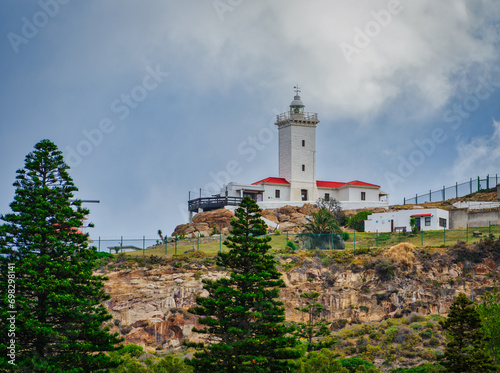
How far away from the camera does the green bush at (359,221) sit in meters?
60.7

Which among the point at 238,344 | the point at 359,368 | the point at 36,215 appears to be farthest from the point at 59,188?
the point at 359,368

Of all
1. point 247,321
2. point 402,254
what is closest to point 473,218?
point 402,254

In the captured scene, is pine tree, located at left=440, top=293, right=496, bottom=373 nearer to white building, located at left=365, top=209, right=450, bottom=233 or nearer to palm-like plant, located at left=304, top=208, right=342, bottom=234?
palm-like plant, located at left=304, top=208, right=342, bottom=234

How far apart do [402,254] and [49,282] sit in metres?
27.9

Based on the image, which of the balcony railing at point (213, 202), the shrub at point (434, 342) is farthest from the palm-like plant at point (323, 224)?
the shrub at point (434, 342)

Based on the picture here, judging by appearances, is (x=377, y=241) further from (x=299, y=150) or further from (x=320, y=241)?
(x=299, y=150)

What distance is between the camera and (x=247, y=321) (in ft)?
95.8

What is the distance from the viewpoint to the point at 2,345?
2488 centimetres

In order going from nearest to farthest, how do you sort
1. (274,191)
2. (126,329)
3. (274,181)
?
(126,329) → (274,191) → (274,181)

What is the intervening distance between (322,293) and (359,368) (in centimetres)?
1293

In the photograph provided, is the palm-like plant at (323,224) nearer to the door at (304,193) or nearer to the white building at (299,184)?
the white building at (299,184)

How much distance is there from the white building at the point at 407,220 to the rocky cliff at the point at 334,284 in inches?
301

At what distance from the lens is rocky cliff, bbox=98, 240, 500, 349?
144 ft

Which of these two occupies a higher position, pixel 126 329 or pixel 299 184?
pixel 299 184
